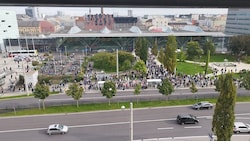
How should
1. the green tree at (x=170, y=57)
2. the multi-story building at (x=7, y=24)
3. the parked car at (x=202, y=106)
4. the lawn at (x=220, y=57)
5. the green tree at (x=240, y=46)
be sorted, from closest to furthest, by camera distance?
the parked car at (x=202, y=106) < the green tree at (x=170, y=57) < the green tree at (x=240, y=46) < the lawn at (x=220, y=57) < the multi-story building at (x=7, y=24)

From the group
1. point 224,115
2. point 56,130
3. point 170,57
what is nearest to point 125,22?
point 170,57

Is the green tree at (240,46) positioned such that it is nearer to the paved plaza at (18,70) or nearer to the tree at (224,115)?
the paved plaza at (18,70)

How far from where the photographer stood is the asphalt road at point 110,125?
7141 millimetres

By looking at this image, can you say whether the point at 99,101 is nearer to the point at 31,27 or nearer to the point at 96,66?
the point at 96,66

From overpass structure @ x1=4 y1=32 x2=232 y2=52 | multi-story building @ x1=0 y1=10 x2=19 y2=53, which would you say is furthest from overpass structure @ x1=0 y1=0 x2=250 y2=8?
multi-story building @ x1=0 y1=10 x2=19 y2=53

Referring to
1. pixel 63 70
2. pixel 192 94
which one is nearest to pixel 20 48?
pixel 63 70

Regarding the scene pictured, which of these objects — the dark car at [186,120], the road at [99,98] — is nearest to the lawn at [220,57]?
the road at [99,98]

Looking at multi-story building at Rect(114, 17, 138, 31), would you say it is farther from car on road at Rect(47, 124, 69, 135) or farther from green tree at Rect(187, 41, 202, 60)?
car on road at Rect(47, 124, 69, 135)

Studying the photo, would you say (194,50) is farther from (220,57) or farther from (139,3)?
(139,3)

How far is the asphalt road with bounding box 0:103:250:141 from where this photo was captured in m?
7.14

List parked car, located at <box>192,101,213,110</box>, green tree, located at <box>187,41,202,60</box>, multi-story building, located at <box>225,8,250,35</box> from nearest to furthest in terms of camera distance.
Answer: parked car, located at <box>192,101,213,110</box>
green tree, located at <box>187,41,202,60</box>
multi-story building, located at <box>225,8,250,35</box>

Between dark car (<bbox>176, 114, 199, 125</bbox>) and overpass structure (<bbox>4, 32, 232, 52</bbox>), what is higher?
overpass structure (<bbox>4, 32, 232, 52</bbox>)

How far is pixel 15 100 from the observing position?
10.5 m

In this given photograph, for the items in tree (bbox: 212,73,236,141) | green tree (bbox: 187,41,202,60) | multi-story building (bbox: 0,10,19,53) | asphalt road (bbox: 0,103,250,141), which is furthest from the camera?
multi-story building (bbox: 0,10,19,53)
